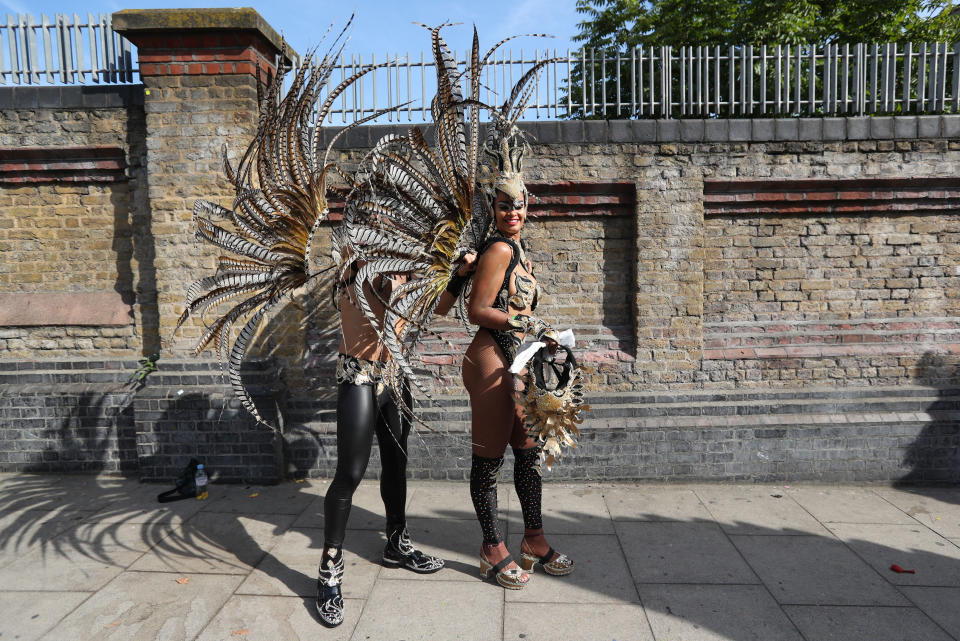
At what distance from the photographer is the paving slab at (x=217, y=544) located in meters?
3.54

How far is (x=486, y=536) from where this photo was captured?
3.40m

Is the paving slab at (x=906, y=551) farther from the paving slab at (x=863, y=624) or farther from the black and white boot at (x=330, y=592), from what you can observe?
the black and white boot at (x=330, y=592)

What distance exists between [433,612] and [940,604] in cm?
273

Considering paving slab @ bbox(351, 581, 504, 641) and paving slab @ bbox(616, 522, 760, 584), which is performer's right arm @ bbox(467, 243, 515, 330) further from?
paving slab @ bbox(616, 522, 760, 584)

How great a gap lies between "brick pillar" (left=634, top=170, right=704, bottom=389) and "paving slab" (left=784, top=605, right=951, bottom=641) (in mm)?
2229

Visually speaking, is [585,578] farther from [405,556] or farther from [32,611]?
[32,611]

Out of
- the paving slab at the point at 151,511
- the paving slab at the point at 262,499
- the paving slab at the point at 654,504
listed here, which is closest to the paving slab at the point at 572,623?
the paving slab at the point at 654,504

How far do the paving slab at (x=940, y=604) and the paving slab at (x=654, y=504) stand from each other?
1.25m

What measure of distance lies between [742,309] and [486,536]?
10.6 ft

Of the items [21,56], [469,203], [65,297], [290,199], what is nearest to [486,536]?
[469,203]

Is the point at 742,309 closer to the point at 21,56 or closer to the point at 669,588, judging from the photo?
the point at 669,588

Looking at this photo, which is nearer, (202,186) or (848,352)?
(202,186)

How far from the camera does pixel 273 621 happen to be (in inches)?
117

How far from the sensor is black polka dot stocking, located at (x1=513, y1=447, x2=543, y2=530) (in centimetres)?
343
